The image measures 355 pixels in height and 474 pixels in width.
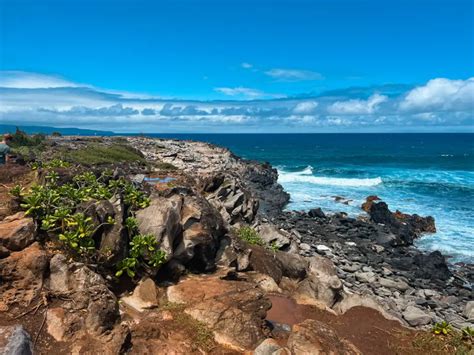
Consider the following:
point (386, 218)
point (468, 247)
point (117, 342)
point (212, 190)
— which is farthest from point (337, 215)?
point (117, 342)

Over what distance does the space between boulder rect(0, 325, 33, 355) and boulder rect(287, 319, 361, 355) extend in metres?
4.64

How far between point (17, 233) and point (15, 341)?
316 cm

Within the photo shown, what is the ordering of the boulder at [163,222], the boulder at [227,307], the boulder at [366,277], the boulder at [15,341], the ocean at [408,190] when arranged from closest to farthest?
1. the boulder at [15,341]
2. the boulder at [227,307]
3. the boulder at [163,222]
4. the boulder at [366,277]
5. the ocean at [408,190]

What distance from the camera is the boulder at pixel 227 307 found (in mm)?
8539

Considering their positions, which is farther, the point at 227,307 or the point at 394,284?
the point at 394,284

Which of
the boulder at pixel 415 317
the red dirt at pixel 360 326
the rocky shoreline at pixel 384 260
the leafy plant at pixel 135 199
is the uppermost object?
the leafy plant at pixel 135 199

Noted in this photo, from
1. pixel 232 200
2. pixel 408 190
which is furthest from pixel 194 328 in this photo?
pixel 408 190

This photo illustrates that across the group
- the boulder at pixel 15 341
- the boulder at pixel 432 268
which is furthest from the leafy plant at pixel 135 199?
the boulder at pixel 432 268

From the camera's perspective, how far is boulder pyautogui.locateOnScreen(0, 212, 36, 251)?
9.11m

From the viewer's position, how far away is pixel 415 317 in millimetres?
14844

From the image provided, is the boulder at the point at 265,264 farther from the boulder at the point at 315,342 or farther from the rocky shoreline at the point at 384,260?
the boulder at the point at 315,342

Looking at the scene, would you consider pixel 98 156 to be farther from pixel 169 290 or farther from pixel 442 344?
pixel 442 344

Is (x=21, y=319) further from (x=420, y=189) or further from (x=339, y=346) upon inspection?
(x=420, y=189)

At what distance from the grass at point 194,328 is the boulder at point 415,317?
9.41 m
